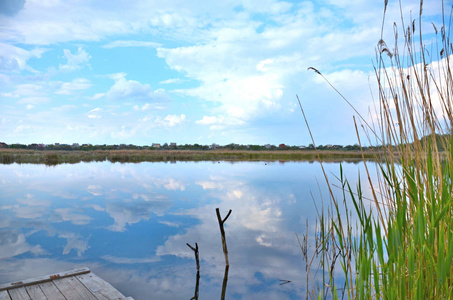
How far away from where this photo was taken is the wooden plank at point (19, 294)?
3720mm

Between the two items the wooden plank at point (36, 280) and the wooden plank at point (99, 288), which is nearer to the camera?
the wooden plank at point (99, 288)

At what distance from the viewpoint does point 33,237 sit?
8.98 meters

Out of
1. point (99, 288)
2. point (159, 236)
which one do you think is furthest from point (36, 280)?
point (159, 236)

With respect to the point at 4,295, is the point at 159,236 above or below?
below

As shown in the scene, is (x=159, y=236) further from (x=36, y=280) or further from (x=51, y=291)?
(x=51, y=291)

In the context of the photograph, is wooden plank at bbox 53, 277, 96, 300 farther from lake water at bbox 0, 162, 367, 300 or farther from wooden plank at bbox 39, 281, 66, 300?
lake water at bbox 0, 162, 367, 300

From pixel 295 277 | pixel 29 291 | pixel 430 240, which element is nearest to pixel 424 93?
pixel 430 240

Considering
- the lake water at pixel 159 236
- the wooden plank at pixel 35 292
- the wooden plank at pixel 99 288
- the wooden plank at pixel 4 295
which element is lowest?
the lake water at pixel 159 236

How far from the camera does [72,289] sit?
3.95 m

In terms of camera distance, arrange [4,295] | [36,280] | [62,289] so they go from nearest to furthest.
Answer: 1. [4,295]
2. [62,289]
3. [36,280]

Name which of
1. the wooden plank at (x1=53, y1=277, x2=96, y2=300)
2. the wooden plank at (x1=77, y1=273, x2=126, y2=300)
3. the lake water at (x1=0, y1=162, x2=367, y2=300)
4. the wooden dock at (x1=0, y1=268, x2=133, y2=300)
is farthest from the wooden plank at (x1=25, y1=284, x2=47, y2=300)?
the lake water at (x1=0, y1=162, x2=367, y2=300)

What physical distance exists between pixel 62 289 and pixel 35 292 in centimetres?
30

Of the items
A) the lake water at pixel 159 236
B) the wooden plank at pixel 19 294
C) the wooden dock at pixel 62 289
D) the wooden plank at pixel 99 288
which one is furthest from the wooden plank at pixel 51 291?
the lake water at pixel 159 236

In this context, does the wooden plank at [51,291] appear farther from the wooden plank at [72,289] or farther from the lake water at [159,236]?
the lake water at [159,236]
